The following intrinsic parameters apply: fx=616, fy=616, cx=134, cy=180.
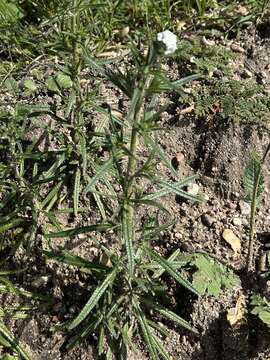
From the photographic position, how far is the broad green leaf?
2.74 meters

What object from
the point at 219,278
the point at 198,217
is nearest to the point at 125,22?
the point at 198,217

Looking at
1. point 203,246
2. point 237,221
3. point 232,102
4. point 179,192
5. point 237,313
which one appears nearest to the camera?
point 179,192

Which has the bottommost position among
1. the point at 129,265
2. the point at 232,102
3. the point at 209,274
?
the point at 129,265

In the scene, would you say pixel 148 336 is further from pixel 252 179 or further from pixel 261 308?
pixel 252 179

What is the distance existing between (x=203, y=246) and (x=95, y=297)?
2.93ft

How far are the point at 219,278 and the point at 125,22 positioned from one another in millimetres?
2038

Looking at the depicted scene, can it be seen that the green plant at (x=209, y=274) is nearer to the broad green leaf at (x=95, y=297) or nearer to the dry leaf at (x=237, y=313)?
the dry leaf at (x=237, y=313)

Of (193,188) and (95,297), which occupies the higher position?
(193,188)

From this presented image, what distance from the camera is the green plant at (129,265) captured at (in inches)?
100

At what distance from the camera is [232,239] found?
3.48 m

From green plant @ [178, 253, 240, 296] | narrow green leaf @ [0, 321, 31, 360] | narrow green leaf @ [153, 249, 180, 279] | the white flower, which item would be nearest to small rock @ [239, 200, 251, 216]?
green plant @ [178, 253, 240, 296]

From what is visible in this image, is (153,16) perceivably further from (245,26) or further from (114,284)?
(114,284)

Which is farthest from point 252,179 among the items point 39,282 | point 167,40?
point 167,40

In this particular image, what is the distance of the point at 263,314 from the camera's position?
3.02m
